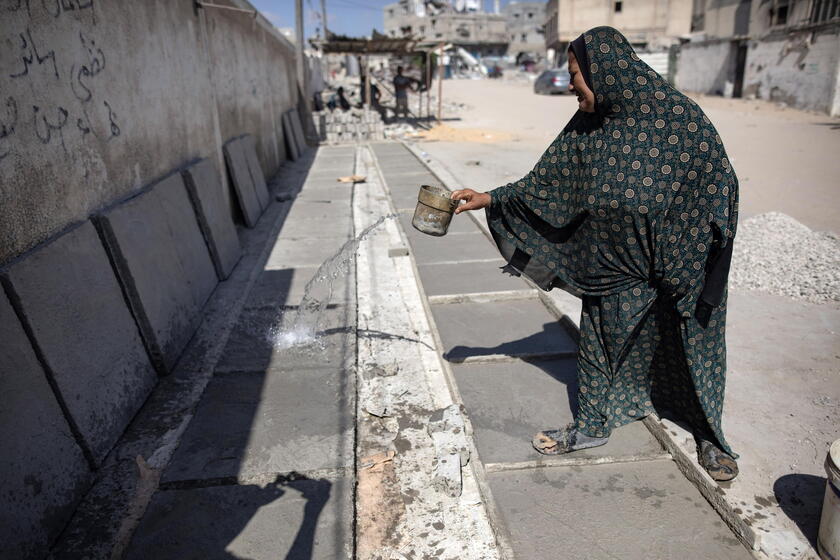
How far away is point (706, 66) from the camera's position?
27750 mm

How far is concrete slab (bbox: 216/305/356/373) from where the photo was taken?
359 cm

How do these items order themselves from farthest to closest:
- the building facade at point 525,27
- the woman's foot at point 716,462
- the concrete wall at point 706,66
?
the building facade at point 525,27 < the concrete wall at point 706,66 < the woman's foot at point 716,462

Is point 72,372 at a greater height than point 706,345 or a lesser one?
greater

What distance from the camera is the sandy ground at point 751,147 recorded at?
7551 mm

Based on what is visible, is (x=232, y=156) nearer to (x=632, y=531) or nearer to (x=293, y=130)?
(x=632, y=531)

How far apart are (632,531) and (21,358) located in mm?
2475

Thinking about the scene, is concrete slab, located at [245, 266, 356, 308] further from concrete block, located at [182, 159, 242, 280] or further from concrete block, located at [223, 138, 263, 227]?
concrete block, located at [223, 138, 263, 227]

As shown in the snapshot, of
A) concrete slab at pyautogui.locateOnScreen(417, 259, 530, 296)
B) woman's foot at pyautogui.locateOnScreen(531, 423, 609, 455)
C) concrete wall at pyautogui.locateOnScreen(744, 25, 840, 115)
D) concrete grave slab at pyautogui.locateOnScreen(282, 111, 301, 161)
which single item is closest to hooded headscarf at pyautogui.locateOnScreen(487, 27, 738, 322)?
woman's foot at pyautogui.locateOnScreen(531, 423, 609, 455)

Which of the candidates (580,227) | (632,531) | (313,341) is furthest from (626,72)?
(313,341)

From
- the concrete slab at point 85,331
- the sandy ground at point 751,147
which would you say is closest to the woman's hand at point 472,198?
the concrete slab at point 85,331

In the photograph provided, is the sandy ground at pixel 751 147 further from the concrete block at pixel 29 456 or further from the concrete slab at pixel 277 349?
the concrete block at pixel 29 456

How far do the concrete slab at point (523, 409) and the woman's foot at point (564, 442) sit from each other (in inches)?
1.4

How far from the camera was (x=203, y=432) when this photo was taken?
290 centimetres

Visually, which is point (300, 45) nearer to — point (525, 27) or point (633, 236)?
point (633, 236)
